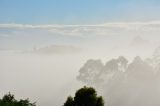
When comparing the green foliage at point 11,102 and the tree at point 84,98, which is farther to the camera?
the tree at point 84,98

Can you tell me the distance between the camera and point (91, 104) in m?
94.9

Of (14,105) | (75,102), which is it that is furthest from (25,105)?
(75,102)

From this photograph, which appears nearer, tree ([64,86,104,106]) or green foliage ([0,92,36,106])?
green foliage ([0,92,36,106])

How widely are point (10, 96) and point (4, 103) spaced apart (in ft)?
37.2

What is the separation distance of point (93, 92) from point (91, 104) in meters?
2.24

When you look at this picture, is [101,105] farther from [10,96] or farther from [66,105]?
[10,96]

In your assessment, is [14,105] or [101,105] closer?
[14,105]

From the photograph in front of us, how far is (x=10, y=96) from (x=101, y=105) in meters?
17.6

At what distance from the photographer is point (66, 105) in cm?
9494

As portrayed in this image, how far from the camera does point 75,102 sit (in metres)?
95.0

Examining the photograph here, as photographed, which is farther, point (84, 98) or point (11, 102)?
point (84, 98)

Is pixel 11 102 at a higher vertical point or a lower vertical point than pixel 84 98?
lower

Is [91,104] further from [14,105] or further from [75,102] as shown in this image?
[14,105]

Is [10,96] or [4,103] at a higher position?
[10,96]
